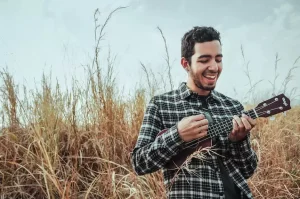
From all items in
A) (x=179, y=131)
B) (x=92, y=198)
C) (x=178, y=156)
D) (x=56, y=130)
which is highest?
(x=56, y=130)

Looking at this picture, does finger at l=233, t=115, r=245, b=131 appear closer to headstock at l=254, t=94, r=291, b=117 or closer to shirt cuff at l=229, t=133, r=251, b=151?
shirt cuff at l=229, t=133, r=251, b=151

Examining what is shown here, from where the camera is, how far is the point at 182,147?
4.72 ft

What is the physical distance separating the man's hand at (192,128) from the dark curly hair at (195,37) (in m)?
0.39

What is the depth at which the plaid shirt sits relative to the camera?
1.39 meters

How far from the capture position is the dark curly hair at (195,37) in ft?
5.26

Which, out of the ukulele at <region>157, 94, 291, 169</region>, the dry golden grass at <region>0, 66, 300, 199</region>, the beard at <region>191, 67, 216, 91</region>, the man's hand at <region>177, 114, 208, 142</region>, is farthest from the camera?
the dry golden grass at <region>0, 66, 300, 199</region>

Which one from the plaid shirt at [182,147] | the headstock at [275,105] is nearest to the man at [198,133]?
the plaid shirt at [182,147]

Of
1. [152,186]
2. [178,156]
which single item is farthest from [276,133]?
[178,156]

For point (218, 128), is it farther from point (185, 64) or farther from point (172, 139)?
point (185, 64)

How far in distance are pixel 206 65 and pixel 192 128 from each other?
0.36 m

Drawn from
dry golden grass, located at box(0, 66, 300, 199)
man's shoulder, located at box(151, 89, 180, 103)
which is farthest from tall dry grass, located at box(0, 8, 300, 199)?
man's shoulder, located at box(151, 89, 180, 103)

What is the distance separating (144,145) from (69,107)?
5.40 ft

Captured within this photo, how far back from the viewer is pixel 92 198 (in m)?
2.29

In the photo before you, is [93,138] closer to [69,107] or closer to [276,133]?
[69,107]
